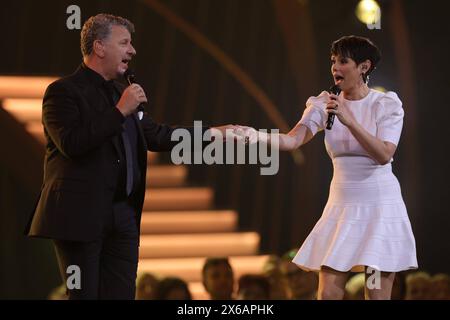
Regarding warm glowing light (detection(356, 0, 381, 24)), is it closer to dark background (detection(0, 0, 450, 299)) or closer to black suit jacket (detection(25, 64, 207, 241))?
dark background (detection(0, 0, 450, 299))

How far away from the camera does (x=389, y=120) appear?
3.46 metres

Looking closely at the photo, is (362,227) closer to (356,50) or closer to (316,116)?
(316,116)

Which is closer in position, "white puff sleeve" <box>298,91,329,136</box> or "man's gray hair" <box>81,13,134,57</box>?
"man's gray hair" <box>81,13,134,57</box>

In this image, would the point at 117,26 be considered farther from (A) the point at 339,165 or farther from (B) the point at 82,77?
(A) the point at 339,165

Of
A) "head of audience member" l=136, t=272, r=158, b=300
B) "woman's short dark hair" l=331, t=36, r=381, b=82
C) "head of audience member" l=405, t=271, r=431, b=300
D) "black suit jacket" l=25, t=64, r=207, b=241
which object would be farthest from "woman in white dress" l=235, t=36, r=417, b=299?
"head of audience member" l=405, t=271, r=431, b=300

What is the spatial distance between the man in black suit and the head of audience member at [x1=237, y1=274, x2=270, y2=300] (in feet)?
5.52

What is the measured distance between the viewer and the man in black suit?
3115mm

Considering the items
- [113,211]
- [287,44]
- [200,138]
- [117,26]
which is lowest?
[113,211]

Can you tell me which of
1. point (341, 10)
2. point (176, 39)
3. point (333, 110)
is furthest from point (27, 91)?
point (333, 110)

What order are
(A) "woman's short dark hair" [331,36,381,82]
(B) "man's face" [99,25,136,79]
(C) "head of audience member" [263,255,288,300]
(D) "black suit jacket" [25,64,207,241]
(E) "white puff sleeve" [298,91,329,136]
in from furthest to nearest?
(C) "head of audience member" [263,255,288,300]
(E) "white puff sleeve" [298,91,329,136]
(A) "woman's short dark hair" [331,36,381,82]
(B) "man's face" [99,25,136,79]
(D) "black suit jacket" [25,64,207,241]

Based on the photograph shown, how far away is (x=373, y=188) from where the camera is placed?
3.46 meters

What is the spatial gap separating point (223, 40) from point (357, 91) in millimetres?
2961

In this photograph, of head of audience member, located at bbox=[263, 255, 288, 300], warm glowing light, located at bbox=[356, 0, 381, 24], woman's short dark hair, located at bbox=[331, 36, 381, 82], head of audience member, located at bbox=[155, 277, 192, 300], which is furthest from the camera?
warm glowing light, located at bbox=[356, 0, 381, 24]

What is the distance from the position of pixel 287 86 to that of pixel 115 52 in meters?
3.15
